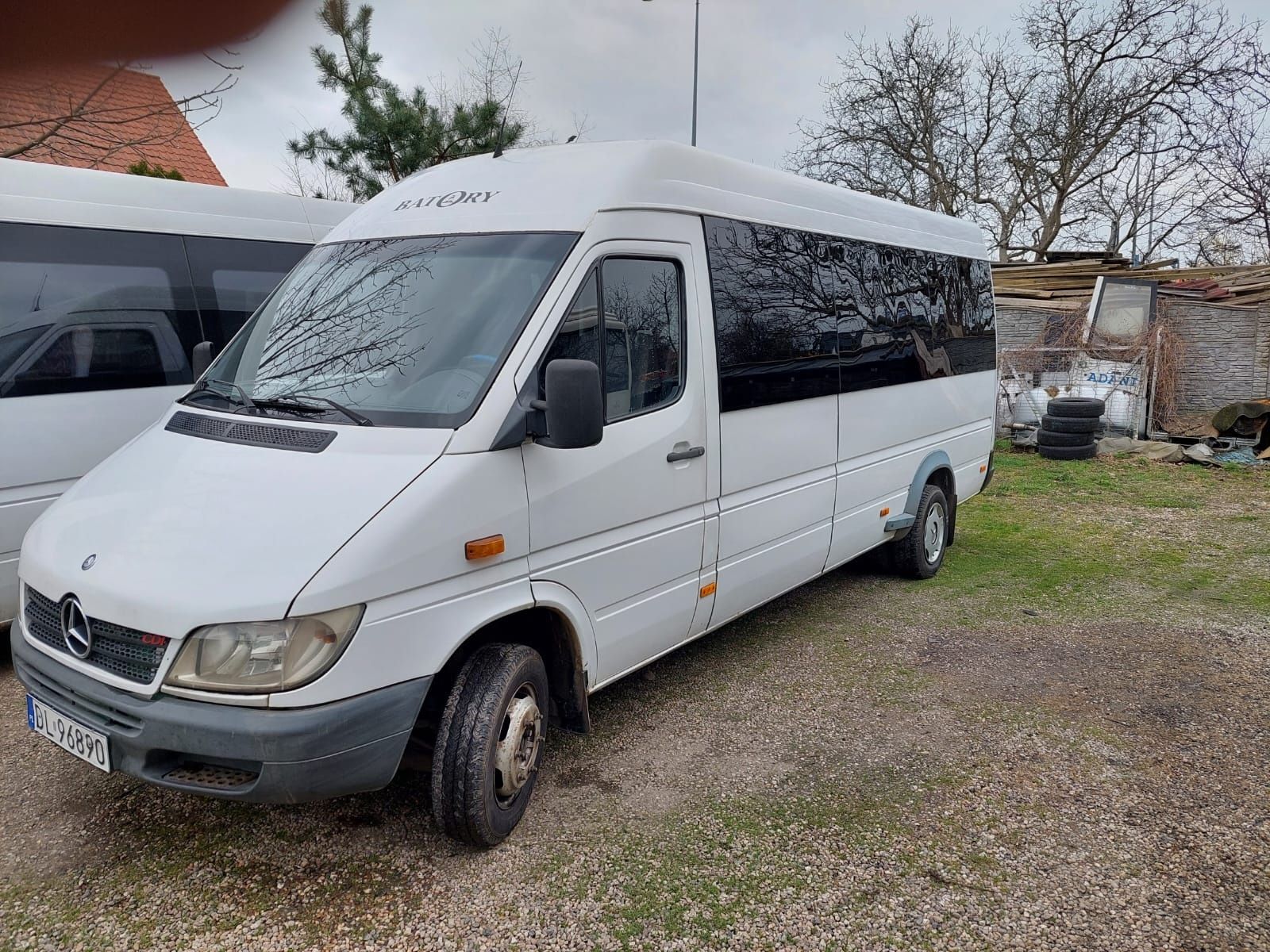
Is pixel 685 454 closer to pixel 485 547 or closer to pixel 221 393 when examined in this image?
pixel 485 547

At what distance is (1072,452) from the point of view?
40.8 feet

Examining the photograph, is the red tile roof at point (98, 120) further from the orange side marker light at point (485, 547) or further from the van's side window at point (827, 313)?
the van's side window at point (827, 313)

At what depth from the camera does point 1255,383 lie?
1362 centimetres

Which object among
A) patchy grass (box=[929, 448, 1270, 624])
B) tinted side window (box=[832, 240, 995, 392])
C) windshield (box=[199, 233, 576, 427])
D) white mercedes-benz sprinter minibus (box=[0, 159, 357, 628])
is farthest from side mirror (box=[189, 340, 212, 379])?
patchy grass (box=[929, 448, 1270, 624])

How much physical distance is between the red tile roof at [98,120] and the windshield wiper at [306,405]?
1067 mm

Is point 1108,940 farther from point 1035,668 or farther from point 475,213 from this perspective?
point 475,213

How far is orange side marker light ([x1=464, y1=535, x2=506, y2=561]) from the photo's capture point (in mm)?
3143

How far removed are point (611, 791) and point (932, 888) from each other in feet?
4.36

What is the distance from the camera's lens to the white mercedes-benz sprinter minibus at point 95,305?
491 cm

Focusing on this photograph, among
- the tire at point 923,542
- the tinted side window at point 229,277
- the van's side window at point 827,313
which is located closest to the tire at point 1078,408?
the van's side window at point 827,313

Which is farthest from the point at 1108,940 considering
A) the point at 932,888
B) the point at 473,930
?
the point at 473,930

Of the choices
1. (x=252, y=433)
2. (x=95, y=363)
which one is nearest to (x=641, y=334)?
(x=252, y=433)

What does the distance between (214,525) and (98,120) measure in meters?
3.80

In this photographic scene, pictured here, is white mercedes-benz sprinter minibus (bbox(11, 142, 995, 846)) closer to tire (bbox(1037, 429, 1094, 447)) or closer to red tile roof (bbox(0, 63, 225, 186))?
red tile roof (bbox(0, 63, 225, 186))
